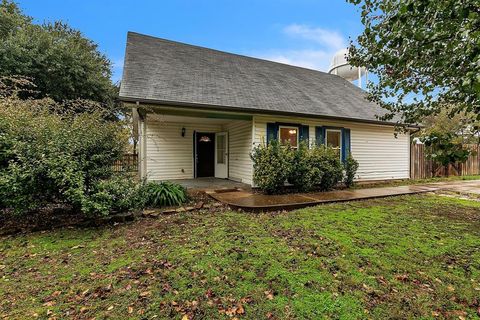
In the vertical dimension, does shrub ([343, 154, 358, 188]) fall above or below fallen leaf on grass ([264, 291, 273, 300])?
above

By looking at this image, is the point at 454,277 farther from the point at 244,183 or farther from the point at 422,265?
the point at 244,183

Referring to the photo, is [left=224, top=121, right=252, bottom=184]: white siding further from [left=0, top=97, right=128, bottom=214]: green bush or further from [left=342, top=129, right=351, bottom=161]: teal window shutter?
[left=0, top=97, right=128, bottom=214]: green bush

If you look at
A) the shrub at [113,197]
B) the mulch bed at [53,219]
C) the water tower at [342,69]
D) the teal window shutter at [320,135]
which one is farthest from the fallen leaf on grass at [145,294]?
the water tower at [342,69]

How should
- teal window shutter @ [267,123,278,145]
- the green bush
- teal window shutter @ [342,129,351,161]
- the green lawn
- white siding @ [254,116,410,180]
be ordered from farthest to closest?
white siding @ [254,116,410,180], teal window shutter @ [342,129,351,161], teal window shutter @ [267,123,278,145], the green bush, the green lawn

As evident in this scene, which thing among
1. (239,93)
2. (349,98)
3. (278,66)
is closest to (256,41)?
(278,66)

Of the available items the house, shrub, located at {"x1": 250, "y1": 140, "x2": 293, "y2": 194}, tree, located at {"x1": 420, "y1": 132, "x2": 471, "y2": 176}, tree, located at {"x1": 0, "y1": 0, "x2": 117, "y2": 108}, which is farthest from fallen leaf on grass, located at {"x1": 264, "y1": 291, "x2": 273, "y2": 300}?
tree, located at {"x1": 0, "y1": 0, "x2": 117, "y2": 108}

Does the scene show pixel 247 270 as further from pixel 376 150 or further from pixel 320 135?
pixel 376 150

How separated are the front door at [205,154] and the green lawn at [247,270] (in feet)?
18.7

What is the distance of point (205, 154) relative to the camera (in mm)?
Answer: 10648

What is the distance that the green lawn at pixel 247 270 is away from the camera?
7.50 feet

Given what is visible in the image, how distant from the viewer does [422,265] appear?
10.1 ft

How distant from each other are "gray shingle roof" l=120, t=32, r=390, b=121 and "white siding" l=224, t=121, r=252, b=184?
3.88 ft

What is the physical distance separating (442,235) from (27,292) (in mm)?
5860

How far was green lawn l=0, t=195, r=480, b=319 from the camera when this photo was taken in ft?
7.50
